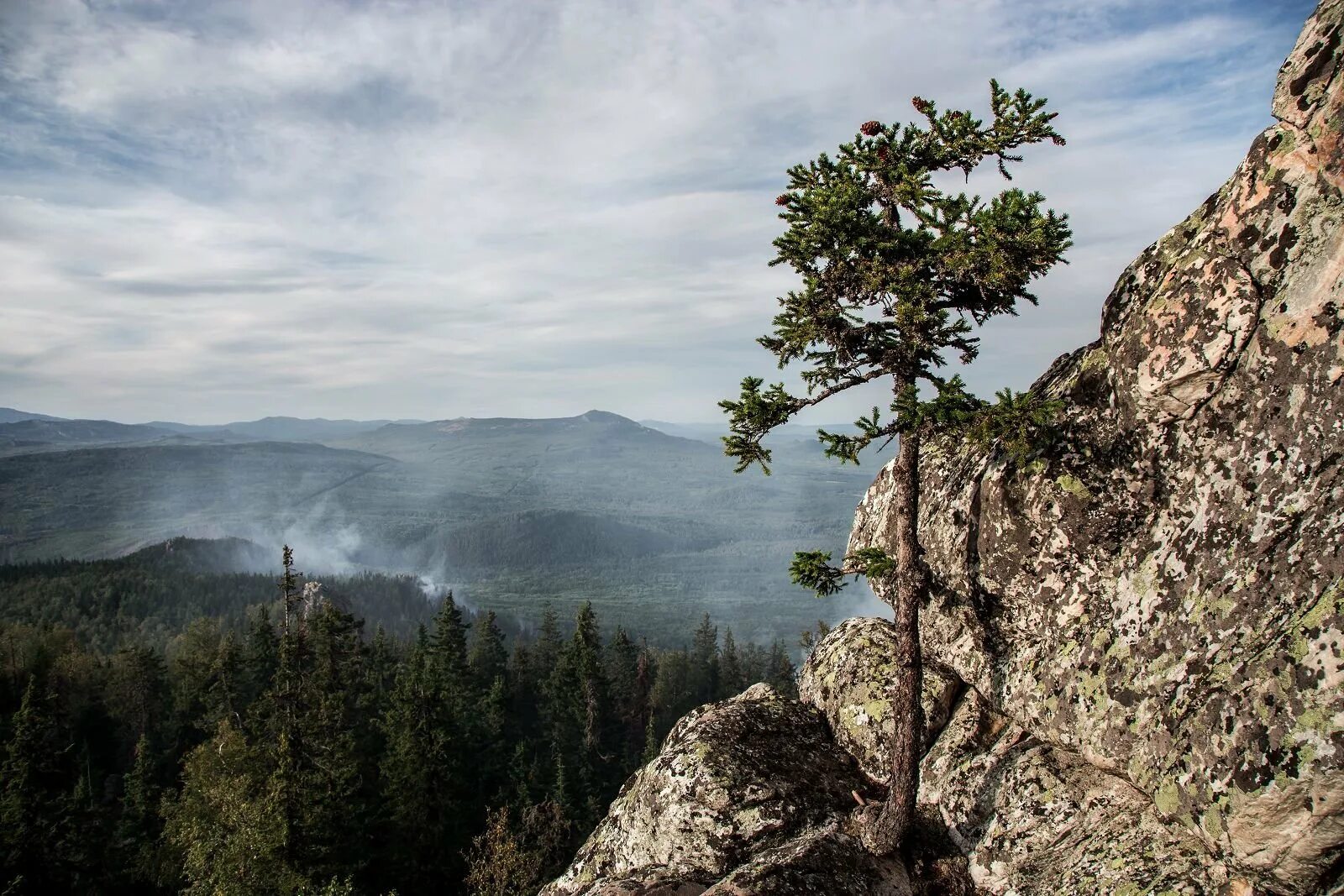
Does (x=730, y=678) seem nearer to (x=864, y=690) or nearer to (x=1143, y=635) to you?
(x=864, y=690)

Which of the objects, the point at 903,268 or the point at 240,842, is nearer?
the point at 903,268

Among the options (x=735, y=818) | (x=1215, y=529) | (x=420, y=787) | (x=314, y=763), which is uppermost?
(x=1215, y=529)

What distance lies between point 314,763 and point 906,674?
3632 cm

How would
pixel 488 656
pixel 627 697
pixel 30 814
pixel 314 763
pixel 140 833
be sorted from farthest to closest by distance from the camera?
1. pixel 488 656
2. pixel 627 697
3. pixel 140 833
4. pixel 30 814
5. pixel 314 763

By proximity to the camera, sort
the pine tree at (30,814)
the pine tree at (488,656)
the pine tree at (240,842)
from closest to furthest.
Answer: the pine tree at (240,842) < the pine tree at (30,814) < the pine tree at (488,656)

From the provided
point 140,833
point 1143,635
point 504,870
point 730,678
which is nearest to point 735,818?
point 1143,635

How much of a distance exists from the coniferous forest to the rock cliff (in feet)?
72.1

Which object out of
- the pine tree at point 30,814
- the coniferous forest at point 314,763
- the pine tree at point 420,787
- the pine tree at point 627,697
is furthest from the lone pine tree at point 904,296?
the pine tree at point 627,697

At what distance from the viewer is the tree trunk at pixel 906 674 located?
54.5ft

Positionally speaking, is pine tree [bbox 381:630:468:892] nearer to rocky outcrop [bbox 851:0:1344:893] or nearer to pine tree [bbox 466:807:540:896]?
pine tree [bbox 466:807:540:896]

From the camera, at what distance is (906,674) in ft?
55.9

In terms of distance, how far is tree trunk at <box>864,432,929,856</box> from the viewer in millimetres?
16609

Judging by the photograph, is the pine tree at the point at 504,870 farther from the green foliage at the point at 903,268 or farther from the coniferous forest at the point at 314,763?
the green foliage at the point at 903,268

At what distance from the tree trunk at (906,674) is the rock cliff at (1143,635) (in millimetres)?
951
